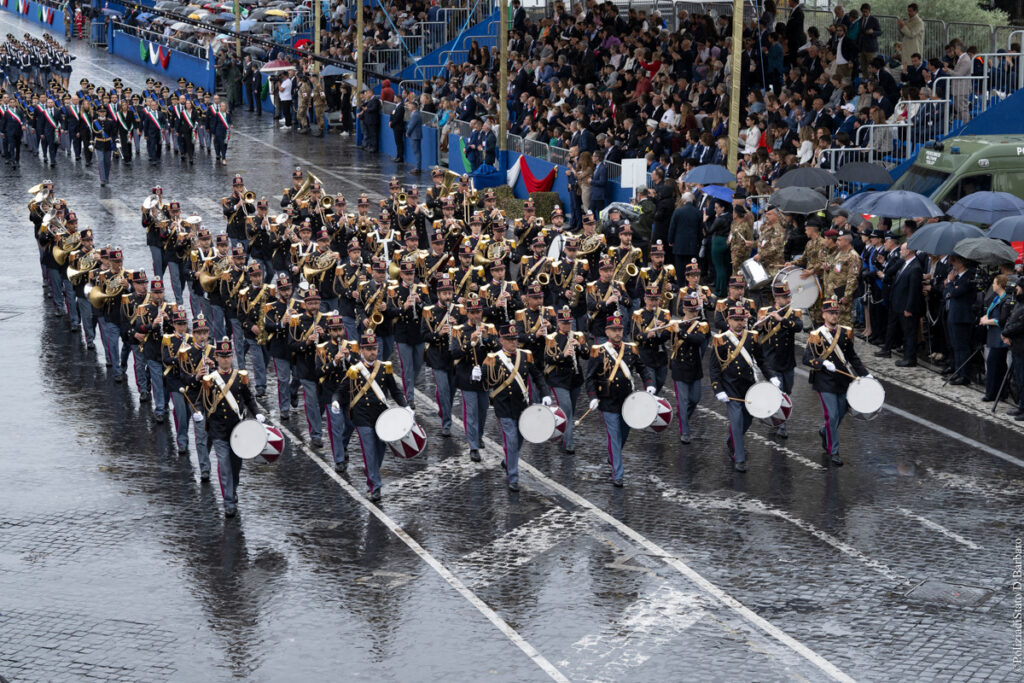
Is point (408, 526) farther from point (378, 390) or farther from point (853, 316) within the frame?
point (853, 316)

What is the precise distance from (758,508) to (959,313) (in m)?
5.69

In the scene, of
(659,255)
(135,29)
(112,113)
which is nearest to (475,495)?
(659,255)

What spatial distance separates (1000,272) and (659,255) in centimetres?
Result: 425

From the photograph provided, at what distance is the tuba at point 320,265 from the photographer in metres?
21.8

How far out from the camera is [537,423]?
15.9 m

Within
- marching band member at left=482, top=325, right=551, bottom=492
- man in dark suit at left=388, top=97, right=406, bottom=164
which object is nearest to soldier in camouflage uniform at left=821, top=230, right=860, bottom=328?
marching band member at left=482, top=325, right=551, bottom=492

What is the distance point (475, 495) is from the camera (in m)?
16.1

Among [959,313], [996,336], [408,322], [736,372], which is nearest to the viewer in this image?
[736,372]

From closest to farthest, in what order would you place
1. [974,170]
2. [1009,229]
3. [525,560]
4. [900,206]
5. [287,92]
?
[525,560] < [1009,229] < [900,206] < [974,170] < [287,92]

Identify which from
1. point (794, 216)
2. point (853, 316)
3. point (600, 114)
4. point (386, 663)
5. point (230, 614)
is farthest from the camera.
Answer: point (600, 114)

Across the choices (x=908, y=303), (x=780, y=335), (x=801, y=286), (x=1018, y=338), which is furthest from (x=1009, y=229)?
(x=780, y=335)

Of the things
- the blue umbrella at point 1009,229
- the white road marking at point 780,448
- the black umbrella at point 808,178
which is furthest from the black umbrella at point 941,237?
the black umbrella at point 808,178

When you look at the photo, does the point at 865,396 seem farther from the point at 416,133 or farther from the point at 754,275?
the point at 416,133

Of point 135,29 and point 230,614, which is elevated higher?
point 135,29
